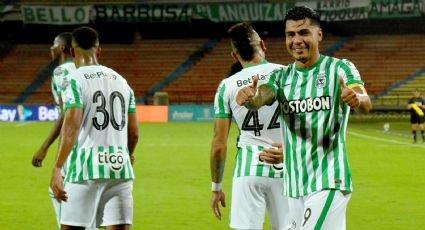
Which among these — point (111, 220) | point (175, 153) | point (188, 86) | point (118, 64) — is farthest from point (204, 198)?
point (118, 64)

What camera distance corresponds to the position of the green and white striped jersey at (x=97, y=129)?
20.3 feet

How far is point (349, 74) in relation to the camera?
195 inches

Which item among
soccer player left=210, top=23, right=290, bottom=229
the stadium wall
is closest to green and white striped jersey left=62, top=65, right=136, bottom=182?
soccer player left=210, top=23, right=290, bottom=229

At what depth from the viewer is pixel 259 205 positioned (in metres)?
6.25

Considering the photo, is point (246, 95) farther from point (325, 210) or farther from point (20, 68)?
point (20, 68)

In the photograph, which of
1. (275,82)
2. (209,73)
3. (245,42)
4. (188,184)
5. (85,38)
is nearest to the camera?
(275,82)

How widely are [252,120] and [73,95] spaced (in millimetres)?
1370

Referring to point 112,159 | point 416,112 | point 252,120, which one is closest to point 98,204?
point 112,159

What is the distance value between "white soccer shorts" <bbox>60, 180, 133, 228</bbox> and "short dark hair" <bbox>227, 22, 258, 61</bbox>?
1.35m

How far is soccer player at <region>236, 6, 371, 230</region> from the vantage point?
501 cm

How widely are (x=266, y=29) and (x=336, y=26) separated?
4233 mm

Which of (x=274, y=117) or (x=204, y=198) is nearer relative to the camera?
(x=274, y=117)

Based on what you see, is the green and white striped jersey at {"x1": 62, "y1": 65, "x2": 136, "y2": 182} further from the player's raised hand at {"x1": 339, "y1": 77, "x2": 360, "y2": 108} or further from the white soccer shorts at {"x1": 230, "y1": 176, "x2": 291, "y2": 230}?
the player's raised hand at {"x1": 339, "y1": 77, "x2": 360, "y2": 108}

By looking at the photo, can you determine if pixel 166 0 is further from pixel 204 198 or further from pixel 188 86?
pixel 204 198
